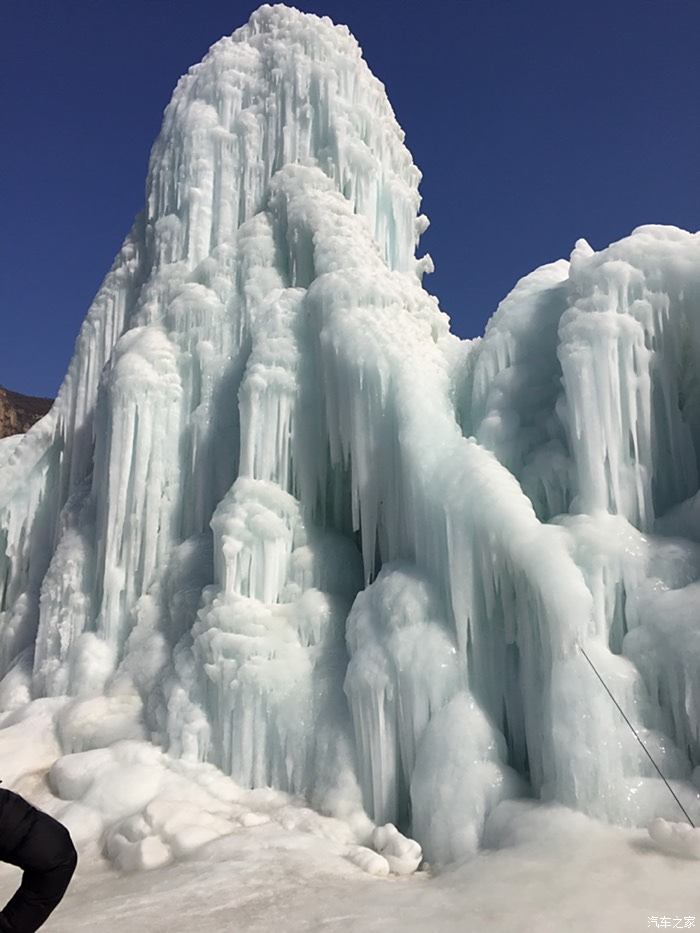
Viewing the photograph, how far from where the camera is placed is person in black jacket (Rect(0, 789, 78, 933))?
3.24 m

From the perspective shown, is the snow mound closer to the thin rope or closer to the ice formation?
the thin rope

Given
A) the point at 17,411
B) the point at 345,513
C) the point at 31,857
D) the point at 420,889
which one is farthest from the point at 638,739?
the point at 17,411

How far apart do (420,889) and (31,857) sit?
3798 mm

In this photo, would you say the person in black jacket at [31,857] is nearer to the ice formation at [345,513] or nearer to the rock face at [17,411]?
the ice formation at [345,513]

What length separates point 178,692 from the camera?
378 inches

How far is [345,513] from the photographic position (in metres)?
11.6

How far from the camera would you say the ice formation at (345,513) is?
7.39 metres

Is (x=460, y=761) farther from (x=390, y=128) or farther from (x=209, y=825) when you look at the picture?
(x=390, y=128)

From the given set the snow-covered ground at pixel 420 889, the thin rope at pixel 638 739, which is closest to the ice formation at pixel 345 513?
the thin rope at pixel 638 739

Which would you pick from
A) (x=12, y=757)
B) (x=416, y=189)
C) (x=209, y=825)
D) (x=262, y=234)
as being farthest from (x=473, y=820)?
(x=416, y=189)

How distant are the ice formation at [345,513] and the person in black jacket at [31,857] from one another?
4.09 metres

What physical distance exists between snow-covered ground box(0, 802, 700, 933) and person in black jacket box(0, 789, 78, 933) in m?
2.37

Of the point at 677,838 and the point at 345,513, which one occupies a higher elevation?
the point at 345,513

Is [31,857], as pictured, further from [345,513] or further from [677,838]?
[345,513]
